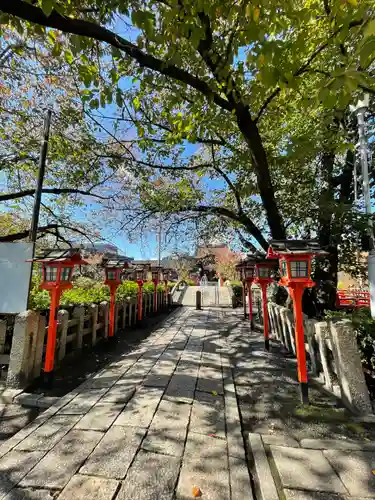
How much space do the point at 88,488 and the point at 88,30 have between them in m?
4.41

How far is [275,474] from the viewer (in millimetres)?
2158

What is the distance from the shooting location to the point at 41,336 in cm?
420

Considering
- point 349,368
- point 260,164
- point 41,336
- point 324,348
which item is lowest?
point 349,368

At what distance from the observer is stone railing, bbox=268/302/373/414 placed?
320 cm

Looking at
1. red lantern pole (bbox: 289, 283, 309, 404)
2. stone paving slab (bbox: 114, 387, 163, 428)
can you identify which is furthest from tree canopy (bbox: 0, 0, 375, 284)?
stone paving slab (bbox: 114, 387, 163, 428)

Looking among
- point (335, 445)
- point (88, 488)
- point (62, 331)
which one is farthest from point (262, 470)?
point (62, 331)

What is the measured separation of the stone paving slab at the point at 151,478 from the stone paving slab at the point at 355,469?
4.42ft

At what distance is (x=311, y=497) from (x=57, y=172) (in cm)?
852

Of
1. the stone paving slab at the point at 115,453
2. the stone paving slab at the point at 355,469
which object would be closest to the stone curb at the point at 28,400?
the stone paving slab at the point at 115,453

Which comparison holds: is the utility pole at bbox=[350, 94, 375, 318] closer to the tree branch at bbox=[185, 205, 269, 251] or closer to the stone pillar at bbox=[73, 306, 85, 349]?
the tree branch at bbox=[185, 205, 269, 251]

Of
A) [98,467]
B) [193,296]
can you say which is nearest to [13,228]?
[98,467]

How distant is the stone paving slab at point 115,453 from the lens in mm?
2143

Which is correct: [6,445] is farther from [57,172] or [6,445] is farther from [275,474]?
[57,172]

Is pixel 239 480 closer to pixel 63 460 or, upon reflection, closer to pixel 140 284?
pixel 63 460
